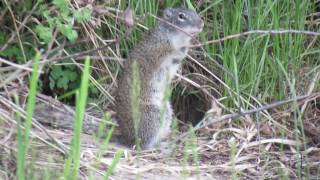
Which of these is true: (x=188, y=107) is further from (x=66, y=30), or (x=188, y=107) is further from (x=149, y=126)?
(x=66, y=30)

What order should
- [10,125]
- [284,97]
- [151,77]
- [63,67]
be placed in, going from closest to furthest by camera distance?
[10,125] < [151,77] < [284,97] < [63,67]

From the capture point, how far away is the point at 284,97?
493 cm

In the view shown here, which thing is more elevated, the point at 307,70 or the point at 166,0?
the point at 166,0

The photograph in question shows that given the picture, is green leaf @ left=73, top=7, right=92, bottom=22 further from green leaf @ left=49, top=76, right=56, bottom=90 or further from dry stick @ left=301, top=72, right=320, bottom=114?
dry stick @ left=301, top=72, right=320, bottom=114

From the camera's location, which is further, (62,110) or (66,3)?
(62,110)

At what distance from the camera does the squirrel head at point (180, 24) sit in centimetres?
470

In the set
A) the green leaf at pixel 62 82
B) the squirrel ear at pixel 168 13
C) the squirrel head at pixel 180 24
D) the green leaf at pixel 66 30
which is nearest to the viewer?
the green leaf at pixel 66 30

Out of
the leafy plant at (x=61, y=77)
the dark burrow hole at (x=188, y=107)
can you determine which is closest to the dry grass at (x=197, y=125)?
the dark burrow hole at (x=188, y=107)

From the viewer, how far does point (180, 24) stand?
4.77 meters

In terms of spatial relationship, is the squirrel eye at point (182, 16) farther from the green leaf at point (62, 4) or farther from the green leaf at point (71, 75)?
the green leaf at point (71, 75)

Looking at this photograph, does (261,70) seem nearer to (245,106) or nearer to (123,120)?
(245,106)

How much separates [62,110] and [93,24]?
0.54 metres

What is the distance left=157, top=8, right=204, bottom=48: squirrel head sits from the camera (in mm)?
4699

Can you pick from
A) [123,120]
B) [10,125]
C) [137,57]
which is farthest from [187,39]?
[10,125]
